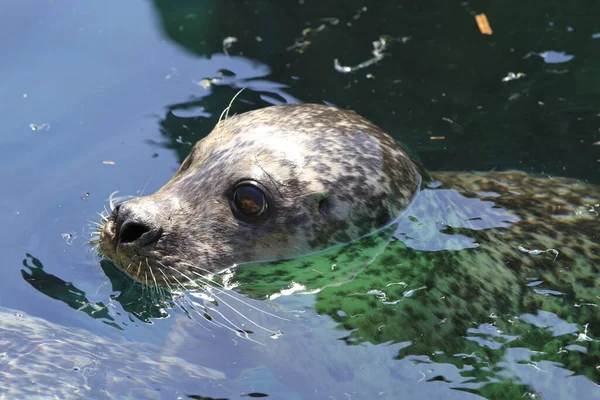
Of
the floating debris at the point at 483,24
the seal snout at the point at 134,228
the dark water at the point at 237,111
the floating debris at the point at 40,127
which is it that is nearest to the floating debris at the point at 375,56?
the dark water at the point at 237,111

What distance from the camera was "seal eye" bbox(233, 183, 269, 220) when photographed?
491cm

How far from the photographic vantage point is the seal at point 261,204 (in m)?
4.91

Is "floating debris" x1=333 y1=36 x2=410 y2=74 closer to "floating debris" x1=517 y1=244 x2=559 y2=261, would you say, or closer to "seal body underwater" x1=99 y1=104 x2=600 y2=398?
"seal body underwater" x1=99 y1=104 x2=600 y2=398

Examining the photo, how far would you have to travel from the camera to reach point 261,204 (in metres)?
4.92

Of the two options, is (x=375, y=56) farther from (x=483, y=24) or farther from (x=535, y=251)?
(x=535, y=251)

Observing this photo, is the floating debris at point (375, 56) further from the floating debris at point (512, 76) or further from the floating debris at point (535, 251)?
the floating debris at point (535, 251)

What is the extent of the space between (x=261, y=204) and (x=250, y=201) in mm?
65

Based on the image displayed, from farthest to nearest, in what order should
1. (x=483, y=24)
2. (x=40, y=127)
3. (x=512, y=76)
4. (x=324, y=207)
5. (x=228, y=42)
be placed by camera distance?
1. (x=483, y=24)
2. (x=228, y=42)
3. (x=512, y=76)
4. (x=40, y=127)
5. (x=324, y=207)

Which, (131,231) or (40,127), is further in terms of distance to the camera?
(40,127)

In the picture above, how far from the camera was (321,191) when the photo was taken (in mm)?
5016

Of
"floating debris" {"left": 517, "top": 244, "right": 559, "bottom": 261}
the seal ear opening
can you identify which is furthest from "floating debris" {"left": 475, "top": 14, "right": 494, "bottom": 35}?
the seal ear opening

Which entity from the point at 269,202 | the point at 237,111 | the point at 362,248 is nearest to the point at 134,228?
the point at 269,202

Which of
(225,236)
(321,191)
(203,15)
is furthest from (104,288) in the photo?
(203,15)

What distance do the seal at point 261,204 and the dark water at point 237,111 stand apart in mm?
325
